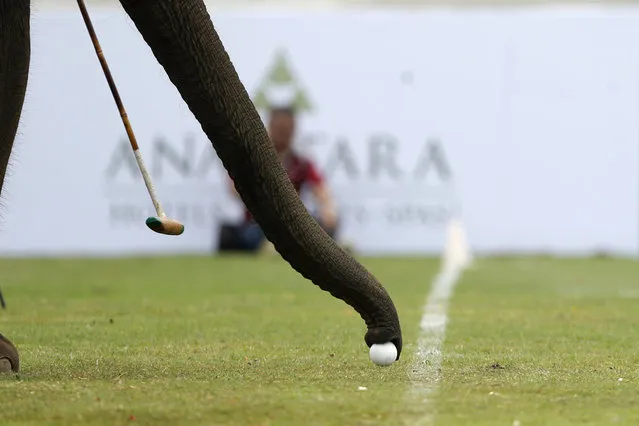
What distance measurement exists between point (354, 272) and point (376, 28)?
10.9 m

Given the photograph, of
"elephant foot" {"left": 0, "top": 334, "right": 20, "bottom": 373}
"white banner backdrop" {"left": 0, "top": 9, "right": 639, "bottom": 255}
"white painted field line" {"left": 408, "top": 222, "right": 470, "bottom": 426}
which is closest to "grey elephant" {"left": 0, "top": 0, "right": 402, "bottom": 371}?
"white painted field line" {"left": 408, "top": 222, "right": 470, "bottom": 426}

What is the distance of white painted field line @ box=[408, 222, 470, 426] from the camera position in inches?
168

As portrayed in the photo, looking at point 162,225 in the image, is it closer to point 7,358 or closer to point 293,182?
point 7,358

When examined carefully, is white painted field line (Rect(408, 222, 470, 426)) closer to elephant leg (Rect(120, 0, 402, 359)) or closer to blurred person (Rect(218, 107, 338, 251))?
elephant leg (Rect(120, 0, 402, 359))

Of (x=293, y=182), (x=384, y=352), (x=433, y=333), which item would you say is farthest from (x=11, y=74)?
(x=293, y=182)

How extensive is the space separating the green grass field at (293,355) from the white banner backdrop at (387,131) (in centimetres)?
361

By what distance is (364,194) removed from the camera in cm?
1506

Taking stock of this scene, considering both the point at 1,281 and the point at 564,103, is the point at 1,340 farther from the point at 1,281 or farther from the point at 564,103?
the point at 564,103

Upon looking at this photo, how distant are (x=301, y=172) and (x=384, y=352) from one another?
32.8 feet

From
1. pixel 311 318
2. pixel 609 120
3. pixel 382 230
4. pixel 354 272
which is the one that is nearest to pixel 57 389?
pixel 354 272

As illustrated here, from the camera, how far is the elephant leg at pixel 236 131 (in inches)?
176

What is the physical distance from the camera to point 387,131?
15305mm

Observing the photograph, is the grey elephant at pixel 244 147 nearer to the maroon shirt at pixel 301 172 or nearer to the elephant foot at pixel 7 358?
the elephant foot at pixel 7 358

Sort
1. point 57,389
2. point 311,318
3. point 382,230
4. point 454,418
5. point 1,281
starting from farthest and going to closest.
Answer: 1. point 382,230
2. point 1,281
3. point 311,318
4. point 57,389
5. point 454,418
